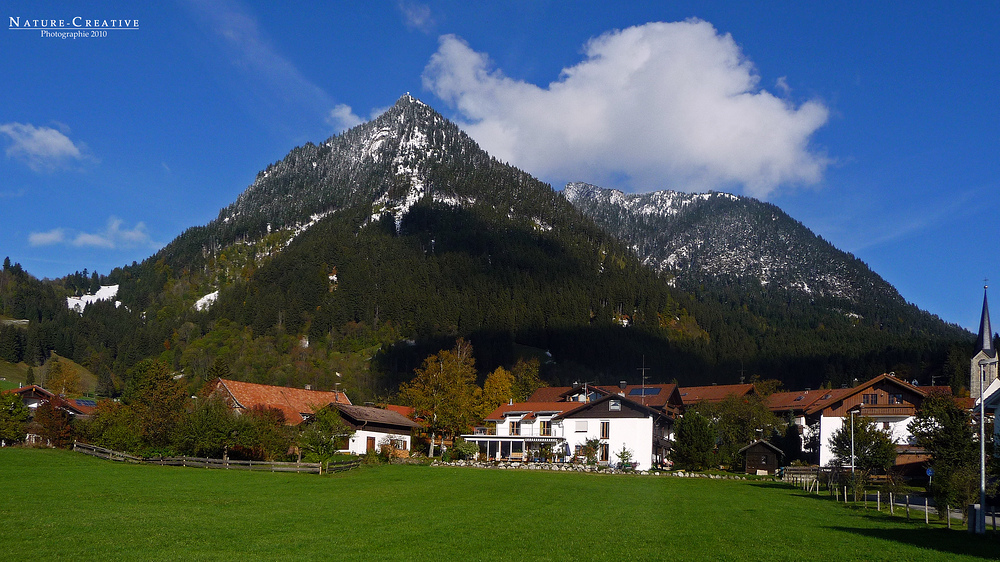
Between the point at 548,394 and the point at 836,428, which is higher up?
the point at 548,394

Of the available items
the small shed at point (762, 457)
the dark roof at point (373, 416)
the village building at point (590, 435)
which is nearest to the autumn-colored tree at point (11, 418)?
the dark roof at point (373, 416)

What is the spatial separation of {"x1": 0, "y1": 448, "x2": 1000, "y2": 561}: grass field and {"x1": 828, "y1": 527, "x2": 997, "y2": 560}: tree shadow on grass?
1.8 inches

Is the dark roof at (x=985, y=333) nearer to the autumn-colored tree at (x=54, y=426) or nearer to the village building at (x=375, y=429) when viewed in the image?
the village building at (x=375, y=429)

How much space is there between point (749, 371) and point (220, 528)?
517 ft

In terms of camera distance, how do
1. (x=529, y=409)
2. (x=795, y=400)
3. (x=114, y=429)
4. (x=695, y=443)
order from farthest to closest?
(x=795, y=400), (x=529, y=409), (x=695, y=443), (x=114, y=429)

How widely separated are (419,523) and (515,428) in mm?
57601

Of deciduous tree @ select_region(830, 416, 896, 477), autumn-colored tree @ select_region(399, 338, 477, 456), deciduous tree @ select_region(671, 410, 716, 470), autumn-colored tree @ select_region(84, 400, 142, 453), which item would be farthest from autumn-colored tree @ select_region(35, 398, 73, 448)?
deciduous tree @ select_region(830, 416, 896, 477)

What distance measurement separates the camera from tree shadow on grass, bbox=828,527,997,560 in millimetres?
19484

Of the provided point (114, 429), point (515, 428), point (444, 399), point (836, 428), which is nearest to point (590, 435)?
point (515, 428)

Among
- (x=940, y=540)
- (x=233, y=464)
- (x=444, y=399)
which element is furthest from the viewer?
(x=444, y=399)

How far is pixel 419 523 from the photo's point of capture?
22922mm

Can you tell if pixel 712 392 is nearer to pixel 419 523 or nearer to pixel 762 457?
pixel 762 457

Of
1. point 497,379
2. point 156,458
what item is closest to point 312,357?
point 497,379

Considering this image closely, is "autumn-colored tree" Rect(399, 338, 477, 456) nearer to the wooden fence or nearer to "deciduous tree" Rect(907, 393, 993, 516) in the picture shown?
the wooden fence
